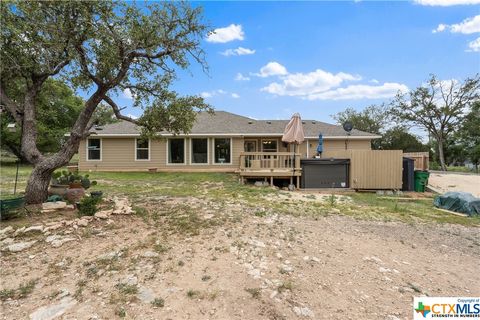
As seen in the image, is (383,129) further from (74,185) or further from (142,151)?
(74,185)

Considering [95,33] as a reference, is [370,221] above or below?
below

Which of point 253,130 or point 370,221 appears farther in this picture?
point 253,130

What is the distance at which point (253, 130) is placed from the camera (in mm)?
15641

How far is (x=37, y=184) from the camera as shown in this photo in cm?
559

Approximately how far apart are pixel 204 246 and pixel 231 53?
11.4 meters

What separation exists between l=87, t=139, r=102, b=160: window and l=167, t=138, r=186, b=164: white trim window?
156 inches

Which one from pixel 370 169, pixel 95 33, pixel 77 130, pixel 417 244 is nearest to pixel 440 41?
pixel 370 169

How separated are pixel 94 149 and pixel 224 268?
14.7 m

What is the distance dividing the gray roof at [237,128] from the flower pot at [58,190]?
826cm

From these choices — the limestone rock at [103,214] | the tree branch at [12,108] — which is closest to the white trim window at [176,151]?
the tree branch at [12,108]

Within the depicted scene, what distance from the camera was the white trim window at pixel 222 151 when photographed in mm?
15539

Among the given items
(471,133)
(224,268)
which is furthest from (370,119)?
(224,268)

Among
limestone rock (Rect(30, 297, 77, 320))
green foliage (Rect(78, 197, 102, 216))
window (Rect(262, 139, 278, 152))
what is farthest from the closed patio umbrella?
limestone rock (Rect(30, 297, 77, 320))

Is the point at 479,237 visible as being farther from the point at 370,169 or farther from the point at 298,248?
the point at 370,169
